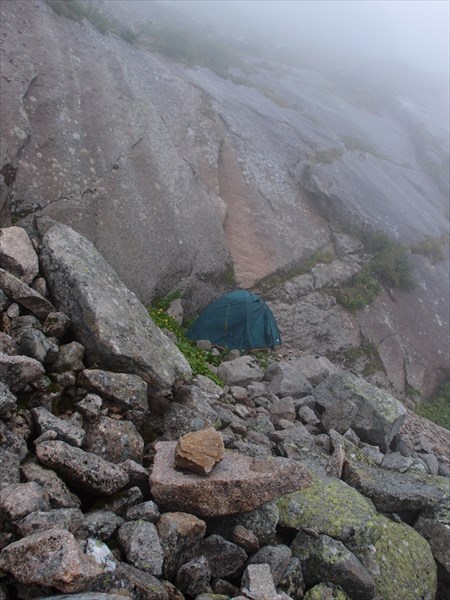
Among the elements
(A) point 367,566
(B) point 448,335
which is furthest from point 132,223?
(B) point 448,335

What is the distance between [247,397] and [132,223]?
6563mm

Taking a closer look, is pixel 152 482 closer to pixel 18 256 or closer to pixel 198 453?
pixel 198 453

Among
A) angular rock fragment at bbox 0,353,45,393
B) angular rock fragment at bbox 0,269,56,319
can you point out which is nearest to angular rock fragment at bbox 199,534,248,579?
angular rock fragment at bbox 0,353,45,393

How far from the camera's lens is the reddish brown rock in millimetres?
5648

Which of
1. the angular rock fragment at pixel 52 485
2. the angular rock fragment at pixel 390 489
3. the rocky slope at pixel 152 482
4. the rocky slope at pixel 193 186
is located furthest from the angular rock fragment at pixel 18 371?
the rocky slope at pixel 193 186

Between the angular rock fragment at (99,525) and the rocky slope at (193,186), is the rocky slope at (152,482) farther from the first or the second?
the rocky slope at (193,186)

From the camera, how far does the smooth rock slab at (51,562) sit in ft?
12.6

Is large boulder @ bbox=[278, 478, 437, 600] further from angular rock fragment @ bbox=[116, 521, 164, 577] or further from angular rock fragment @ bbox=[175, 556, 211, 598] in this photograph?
angular rock fragment @ bbox=[116, 521, 164, 577]

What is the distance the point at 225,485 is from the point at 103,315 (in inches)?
131

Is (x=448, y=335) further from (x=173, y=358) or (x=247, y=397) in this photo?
(x=173, y=358)

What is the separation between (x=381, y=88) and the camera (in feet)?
157

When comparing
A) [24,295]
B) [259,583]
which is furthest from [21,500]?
[24,295]

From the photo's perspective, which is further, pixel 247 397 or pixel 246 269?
pixel 246 269

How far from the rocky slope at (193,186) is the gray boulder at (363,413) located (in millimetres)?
5153
